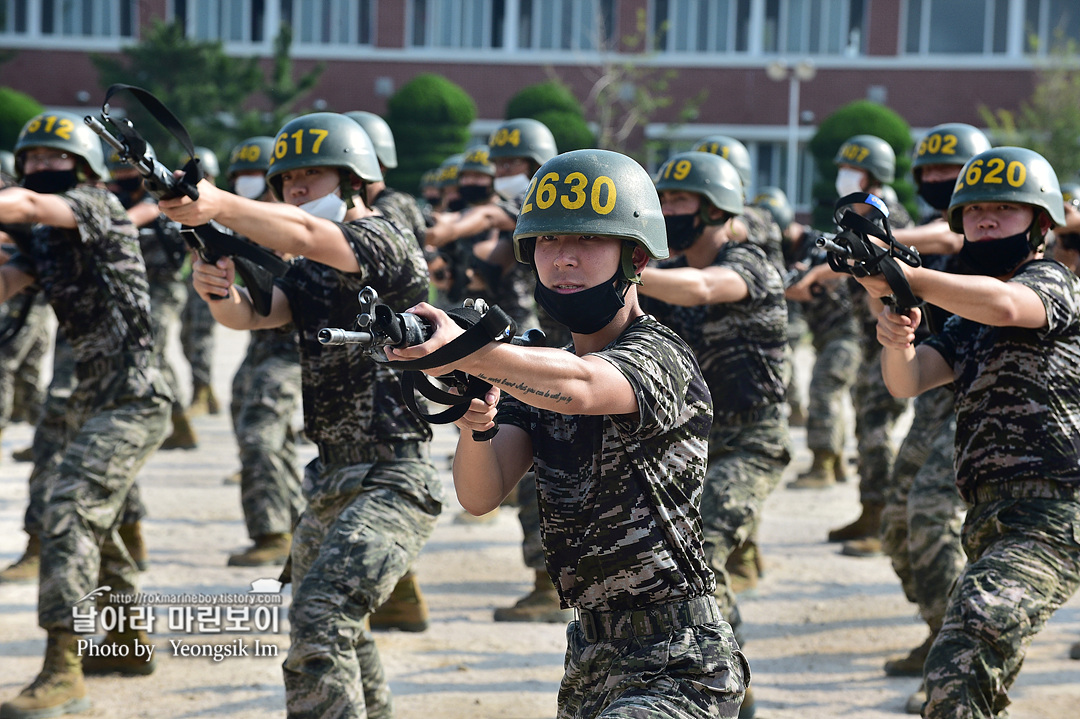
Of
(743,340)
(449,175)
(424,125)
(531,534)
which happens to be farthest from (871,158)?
(424,125)

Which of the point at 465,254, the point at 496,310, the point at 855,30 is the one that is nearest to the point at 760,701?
the point at 496,310

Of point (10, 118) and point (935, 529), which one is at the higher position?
point (10, 118)

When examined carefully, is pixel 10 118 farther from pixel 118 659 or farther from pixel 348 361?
pixel 348 361

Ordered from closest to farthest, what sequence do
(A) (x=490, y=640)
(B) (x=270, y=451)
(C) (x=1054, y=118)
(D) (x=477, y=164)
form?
1. (A) (x=490, y=640)
2. (B) (x=270, y=451)
3. (D) (x=477, y=164)
4. (C) (x=1054, y=118)

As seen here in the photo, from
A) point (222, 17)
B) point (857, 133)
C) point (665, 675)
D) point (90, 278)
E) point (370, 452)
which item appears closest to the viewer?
point (665, 675)

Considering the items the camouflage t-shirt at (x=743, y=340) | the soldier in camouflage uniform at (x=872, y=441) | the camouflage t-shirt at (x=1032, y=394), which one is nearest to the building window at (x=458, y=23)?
the soldier in camouflage uniform at (x=872, y=441)

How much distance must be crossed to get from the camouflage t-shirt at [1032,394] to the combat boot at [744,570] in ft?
11.0

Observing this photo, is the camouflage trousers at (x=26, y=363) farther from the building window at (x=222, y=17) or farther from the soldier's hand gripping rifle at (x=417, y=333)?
the building window at (x=222, y=17)

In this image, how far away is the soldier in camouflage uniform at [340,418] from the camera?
4.46 meters

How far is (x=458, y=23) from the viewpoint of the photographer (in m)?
37.5

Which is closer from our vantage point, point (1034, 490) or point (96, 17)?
point (1034, 490)

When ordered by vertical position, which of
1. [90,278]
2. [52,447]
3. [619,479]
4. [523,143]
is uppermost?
[523,143]

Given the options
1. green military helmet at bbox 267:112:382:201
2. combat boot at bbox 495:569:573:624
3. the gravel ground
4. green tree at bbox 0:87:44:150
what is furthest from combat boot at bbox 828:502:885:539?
green tree at bbox 0:87:44:150

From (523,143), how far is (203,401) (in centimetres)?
666
